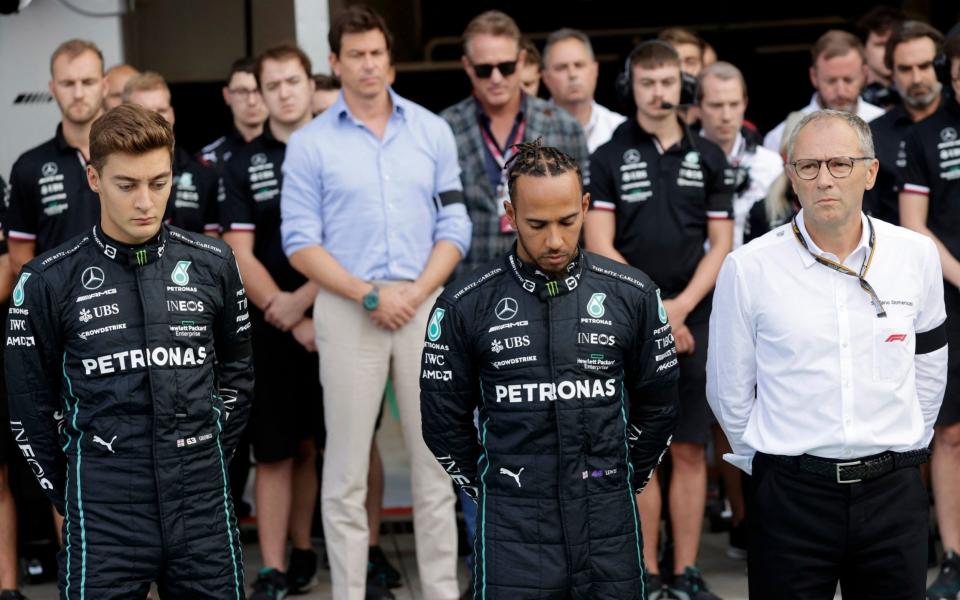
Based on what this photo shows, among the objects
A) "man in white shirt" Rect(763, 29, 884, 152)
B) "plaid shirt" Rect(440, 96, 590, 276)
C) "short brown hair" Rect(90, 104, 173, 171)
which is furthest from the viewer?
"man in white shirt" Rect(763, 29, 884, 152)

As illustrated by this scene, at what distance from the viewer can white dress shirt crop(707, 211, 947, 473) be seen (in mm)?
3887

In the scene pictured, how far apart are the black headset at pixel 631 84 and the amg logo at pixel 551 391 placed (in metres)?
2.19

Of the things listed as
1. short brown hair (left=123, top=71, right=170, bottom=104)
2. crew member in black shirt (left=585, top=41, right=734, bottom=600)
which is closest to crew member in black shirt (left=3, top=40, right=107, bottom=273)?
short brown hair (left=123, top=71, right=170, bottom=104)

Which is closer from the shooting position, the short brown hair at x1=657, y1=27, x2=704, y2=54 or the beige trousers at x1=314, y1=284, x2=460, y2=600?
the beige trousers at x1=314, y1=284, x2=460, y2=600

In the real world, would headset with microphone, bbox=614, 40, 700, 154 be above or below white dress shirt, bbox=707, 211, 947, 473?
above

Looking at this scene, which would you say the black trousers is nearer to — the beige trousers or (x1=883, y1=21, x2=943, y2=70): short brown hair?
the beige trousers

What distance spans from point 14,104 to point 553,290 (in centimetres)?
424

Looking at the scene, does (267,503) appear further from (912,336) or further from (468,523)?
(912,336)

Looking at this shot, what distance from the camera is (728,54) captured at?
11195 millimetres

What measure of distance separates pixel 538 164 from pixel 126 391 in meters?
1.33

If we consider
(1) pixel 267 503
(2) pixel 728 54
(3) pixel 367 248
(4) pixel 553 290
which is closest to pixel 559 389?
(4) pixel 553 290

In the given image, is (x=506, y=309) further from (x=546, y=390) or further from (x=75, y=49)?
(x=75, y=49)

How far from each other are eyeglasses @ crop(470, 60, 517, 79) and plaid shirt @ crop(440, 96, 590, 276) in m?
0.15

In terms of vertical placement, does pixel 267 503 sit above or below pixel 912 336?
below
